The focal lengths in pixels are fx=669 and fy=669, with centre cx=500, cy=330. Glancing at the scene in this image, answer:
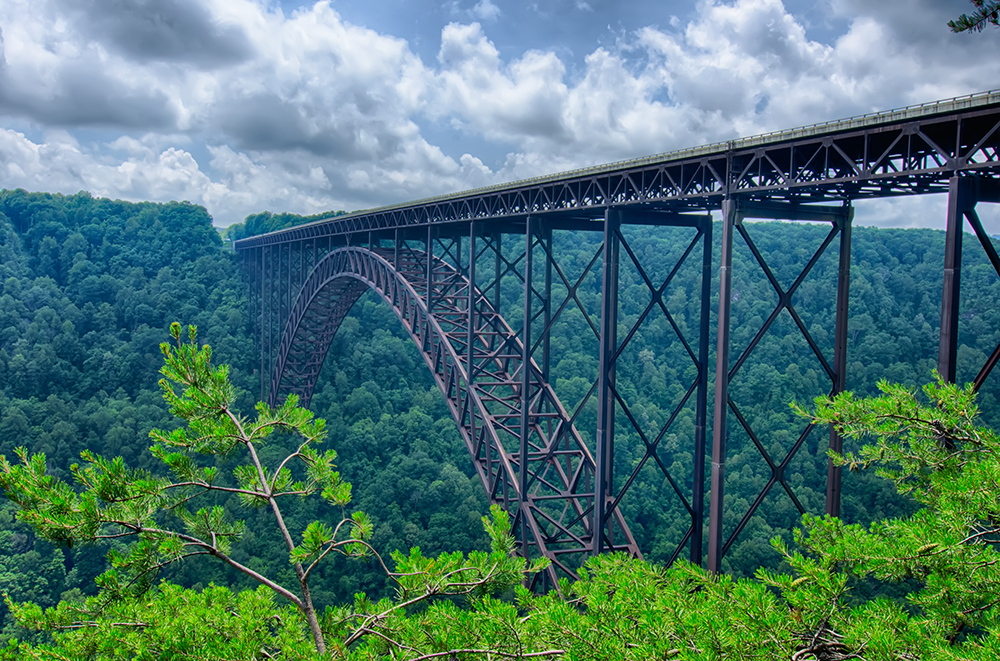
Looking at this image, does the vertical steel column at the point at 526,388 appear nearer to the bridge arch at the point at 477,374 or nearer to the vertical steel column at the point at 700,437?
the bridge arch at the point at 477,374

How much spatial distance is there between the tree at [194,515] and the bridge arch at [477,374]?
667cm

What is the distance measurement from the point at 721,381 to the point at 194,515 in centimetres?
673

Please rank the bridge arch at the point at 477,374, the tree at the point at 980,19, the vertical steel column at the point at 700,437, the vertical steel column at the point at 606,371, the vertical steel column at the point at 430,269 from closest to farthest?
the tree at the point at 980,19 < the vertical steel column at the point at 700,437 < the vertical steel column at the point at 606,371 < the bridge arch at the point at 477,374 < the vertical steel column at the point at 430,269

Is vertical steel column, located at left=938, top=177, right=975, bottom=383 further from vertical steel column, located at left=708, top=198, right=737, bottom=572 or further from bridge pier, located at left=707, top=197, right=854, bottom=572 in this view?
vertical steel column, located at left=708, top=198, right=737, bottom=572

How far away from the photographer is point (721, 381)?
9.24 m

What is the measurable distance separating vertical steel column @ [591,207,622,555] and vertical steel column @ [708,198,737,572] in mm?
2645

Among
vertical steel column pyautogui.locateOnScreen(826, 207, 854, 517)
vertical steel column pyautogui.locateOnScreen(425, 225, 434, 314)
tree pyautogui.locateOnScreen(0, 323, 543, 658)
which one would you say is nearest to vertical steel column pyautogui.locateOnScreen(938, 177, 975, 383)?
vertical steel column pyautogui.locateOnScreen(826, 207, 854, 517)

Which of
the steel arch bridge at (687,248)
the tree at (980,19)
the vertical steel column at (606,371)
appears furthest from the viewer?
the vertical steel column at (606,371)

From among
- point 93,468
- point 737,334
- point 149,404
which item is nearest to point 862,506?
point 737,334

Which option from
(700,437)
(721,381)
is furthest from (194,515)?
(700,437)

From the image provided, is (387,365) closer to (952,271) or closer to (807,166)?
(807,166)

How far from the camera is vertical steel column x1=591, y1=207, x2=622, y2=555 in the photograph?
12078 millimetres

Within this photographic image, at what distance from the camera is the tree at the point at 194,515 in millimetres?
5070

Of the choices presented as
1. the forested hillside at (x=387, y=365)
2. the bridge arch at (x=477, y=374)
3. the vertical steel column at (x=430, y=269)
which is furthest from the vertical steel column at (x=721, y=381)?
the forested hillside at (x=387, y=365)
